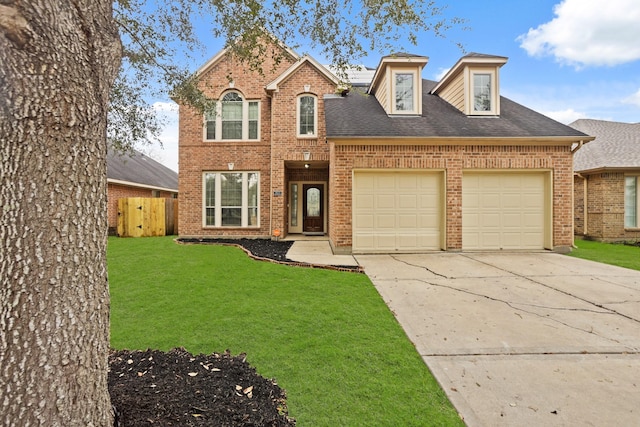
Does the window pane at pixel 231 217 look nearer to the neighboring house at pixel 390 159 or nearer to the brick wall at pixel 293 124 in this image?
the neighboring house at pixel 390 159

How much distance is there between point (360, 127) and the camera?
8.83m

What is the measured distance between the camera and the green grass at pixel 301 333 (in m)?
2.24

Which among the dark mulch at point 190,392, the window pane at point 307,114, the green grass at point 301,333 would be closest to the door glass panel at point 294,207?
the window pane at point 307,114

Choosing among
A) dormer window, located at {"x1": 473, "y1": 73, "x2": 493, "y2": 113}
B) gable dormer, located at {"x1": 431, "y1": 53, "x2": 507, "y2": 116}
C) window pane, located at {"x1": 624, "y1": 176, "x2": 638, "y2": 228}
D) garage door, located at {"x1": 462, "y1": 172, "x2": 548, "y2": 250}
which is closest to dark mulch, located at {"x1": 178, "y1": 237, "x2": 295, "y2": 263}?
garage door, located at {"x1": 462, "y1": 172, "x2": 548, "y2": 250}

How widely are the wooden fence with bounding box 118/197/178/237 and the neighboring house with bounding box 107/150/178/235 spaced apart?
1.16m

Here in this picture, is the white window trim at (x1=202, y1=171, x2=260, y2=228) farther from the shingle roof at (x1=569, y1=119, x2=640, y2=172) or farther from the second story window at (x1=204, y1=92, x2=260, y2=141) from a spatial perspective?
the shingle roof at (x1=569, y1=119, x2=640, y2=172)

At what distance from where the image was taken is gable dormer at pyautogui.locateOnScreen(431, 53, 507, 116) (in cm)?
990

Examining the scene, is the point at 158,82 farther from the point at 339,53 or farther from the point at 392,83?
the point at 392,83

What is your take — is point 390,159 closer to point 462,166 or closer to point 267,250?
point 462,166

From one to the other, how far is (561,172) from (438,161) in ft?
11.3

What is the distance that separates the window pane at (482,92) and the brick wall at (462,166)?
2242 mm

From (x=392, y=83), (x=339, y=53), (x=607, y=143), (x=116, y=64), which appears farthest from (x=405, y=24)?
(x=607, y=143)

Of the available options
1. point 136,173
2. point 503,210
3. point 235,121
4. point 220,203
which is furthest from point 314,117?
point 136,173

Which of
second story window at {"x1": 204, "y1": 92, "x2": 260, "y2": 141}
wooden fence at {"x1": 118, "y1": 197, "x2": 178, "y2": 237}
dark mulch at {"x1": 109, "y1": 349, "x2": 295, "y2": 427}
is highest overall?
second story window at {"x1": 204, "y1": 92, "x2": 260, "y2": 141}
